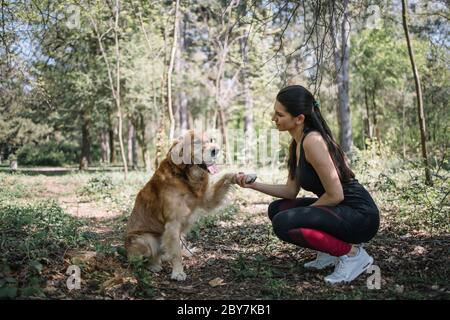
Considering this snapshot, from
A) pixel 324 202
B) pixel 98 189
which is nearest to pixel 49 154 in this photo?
pixel 98 189

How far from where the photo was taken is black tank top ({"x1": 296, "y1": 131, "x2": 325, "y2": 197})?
12.2 ft

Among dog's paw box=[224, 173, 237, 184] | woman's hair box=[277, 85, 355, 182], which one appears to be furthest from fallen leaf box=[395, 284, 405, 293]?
dog's paw box=[224, 173, 237, 184]

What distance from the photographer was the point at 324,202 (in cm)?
361

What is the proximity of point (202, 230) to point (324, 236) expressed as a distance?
295cm

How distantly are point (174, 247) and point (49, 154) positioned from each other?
1406 inches

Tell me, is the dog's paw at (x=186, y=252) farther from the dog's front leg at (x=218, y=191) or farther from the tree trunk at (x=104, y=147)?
the tree trunk at (x=104, y=147)

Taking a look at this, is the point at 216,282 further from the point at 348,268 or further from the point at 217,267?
the point at 348,268

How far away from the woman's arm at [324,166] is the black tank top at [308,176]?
5.4 inches

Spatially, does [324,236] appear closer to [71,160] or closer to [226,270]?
[226,270]

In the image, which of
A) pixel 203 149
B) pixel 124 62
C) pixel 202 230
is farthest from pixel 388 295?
pixel 124 62

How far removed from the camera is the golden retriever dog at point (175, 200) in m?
4.12

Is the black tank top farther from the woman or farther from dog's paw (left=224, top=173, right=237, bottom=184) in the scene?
dog's paw (left=224, top=173, right=237, bottom=184)

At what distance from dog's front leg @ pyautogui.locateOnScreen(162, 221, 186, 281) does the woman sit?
1.00 metres

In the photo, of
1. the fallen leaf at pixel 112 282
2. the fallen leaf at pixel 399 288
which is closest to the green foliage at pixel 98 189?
the fallen leaf at pixel 112 282
